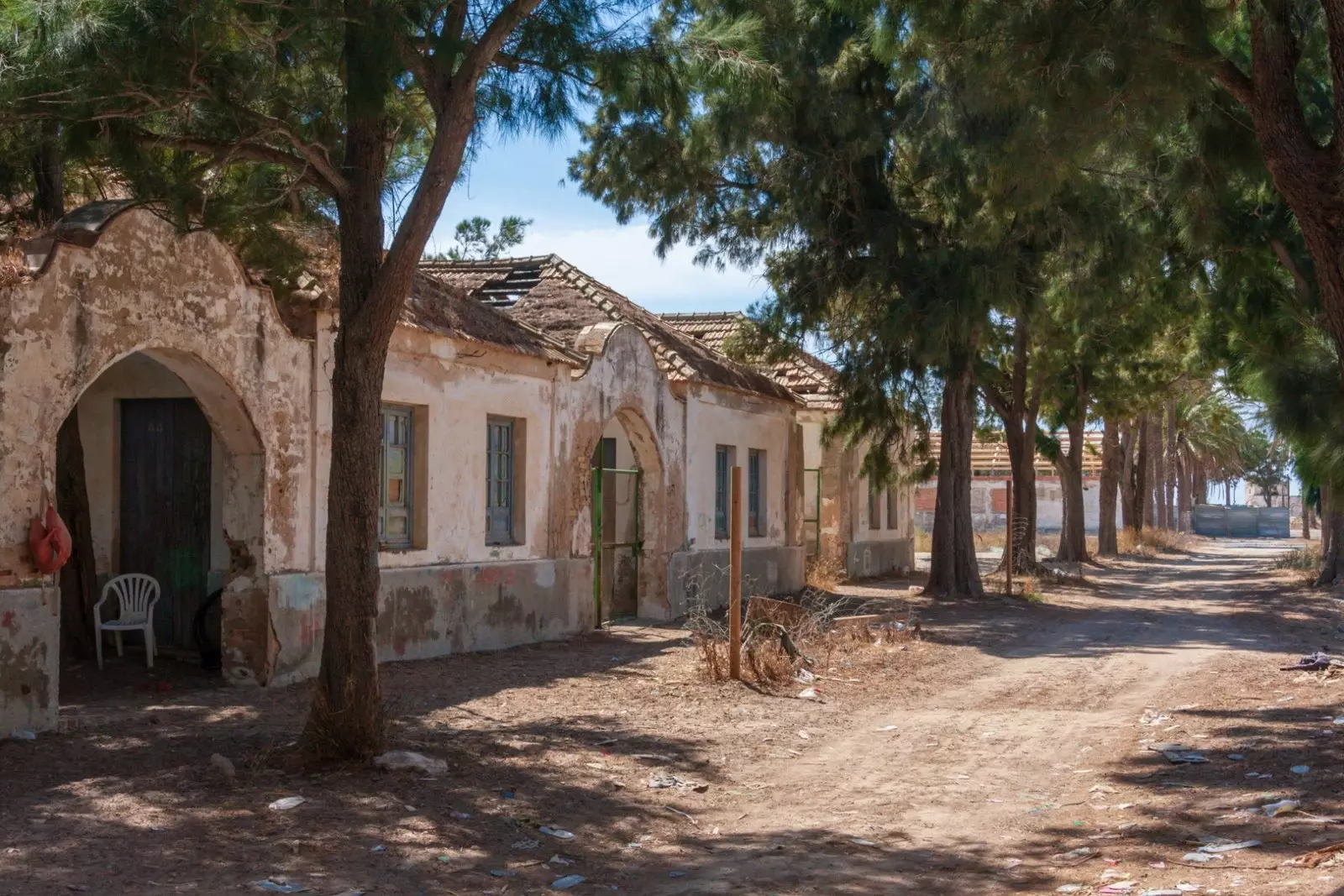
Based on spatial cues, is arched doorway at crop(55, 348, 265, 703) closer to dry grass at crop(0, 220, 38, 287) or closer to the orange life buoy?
dry grass at crop(0, 220, 38, 287)

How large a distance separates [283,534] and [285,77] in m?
4.18

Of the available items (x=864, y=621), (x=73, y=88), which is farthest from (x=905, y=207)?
(x=73, y=88)

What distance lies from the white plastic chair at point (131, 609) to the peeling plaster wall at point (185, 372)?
924 millimetres

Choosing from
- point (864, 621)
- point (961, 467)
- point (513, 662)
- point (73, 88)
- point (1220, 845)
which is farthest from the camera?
point (961, 467)

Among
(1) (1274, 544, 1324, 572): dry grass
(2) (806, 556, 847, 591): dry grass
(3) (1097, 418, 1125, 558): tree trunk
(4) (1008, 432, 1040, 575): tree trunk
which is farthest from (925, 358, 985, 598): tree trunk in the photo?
(3) (1097, 418, 1125, 558): tree trunk

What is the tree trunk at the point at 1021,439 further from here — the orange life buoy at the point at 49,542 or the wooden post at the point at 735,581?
the orange life buoy at the point at 49,542

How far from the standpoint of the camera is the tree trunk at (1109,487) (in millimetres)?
39000

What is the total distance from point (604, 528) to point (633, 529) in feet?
1.45

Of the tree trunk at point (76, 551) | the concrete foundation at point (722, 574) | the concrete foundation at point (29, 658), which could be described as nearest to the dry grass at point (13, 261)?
the concrete foundation at point (29, 658)

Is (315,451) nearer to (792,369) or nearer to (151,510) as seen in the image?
(151,510)

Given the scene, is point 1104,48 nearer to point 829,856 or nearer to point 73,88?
point 829,856

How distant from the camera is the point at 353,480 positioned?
8.25 meters

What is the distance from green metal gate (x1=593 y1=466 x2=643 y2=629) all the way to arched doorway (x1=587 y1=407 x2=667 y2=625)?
12mm

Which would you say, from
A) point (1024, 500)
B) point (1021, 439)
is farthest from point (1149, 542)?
point (1021, 439)
